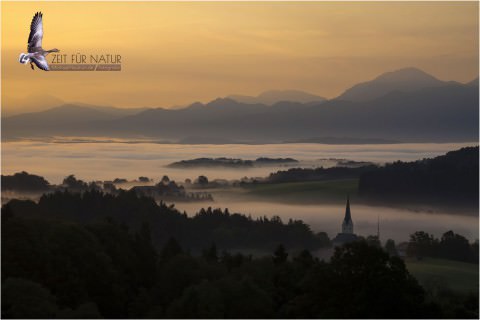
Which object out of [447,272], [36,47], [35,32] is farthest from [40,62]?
[447,272]

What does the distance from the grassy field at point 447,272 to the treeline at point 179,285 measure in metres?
55.7

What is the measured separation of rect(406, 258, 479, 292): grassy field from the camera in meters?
137

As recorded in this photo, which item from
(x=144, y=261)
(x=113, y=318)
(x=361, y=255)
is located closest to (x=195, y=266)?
(x=144, y=261)

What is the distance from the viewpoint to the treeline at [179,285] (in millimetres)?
59719

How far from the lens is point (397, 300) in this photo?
2360 inches

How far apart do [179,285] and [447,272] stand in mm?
87259

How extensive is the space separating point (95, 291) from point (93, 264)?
9.18 ft

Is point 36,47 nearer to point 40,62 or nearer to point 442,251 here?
point 40,62

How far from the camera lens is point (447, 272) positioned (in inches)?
6068

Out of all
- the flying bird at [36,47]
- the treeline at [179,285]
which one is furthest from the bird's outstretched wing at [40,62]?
the treeline at [179,285]

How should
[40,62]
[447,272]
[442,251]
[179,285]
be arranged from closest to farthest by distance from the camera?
[40,62]
[179,285]
[447,272]
[442,251]

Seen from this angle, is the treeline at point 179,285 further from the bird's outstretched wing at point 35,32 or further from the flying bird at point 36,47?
the bird's outstretched wing at point 35,32

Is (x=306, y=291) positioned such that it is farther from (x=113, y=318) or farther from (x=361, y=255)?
(x=113, y=318)

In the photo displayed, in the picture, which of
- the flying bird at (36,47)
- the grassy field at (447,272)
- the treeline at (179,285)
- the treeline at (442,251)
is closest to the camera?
the flying bird at (36,47)
